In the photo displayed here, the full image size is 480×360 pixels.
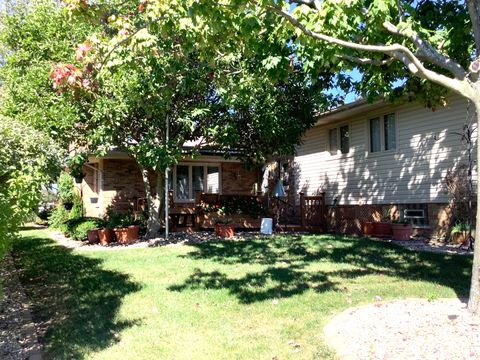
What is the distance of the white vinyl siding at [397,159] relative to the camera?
502 inches

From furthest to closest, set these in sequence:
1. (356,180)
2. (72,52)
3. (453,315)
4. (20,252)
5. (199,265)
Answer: (356,180), (20,252), (72,52), (199,265), (453,315)

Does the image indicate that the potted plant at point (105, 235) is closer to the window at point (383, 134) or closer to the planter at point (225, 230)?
the planter at point (225, 230)

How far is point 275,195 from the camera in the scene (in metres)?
16.4

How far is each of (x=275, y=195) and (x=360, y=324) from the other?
11328 mm

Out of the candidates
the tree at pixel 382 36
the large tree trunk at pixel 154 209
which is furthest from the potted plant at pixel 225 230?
the tree at pixel 382 36

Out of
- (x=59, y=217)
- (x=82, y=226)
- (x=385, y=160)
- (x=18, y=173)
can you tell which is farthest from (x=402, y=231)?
(x=59, y=217)

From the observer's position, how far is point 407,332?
4.75 m

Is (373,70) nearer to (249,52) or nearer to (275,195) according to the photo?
(249,52)

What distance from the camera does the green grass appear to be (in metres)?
5.00

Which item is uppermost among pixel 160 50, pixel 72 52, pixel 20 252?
pixel 72 52

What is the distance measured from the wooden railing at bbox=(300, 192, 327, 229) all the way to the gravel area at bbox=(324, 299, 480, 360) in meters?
11.4

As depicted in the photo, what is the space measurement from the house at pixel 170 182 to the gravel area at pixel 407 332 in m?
12.0

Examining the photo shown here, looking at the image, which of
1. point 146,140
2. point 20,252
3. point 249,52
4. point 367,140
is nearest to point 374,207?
point 367,140

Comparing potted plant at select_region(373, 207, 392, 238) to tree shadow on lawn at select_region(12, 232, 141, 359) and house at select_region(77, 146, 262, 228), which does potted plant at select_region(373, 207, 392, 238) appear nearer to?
house at select_region(77, 146, 262, 228)
